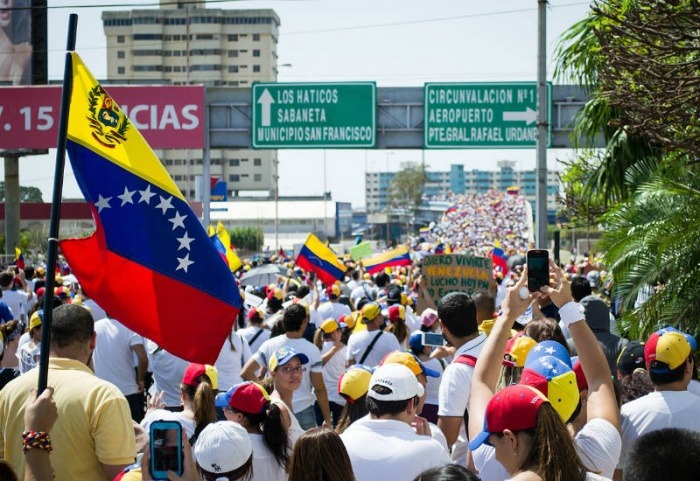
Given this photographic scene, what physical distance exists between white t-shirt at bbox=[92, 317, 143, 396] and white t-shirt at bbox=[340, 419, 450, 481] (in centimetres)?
525

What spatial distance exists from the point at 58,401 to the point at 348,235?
146999mm

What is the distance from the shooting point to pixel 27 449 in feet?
14.5

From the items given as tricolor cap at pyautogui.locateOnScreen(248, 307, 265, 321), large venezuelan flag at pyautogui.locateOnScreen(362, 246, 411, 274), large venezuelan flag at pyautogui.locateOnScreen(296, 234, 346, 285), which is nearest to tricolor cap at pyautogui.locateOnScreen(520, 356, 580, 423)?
tricolor cap at pyautogui.locateOnScreen(248, 307, 265, 321)

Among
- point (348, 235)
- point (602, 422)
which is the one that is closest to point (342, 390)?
point (602, 422)

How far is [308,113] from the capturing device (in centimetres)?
2280

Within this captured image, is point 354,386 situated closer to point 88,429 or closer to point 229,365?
point 88,429

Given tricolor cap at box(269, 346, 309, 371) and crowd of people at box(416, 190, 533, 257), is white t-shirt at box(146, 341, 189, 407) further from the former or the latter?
crowd of people at box(416, 190, 533, 257)

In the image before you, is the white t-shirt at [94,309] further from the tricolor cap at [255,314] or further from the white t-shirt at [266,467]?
the white t-shirt at [266,467]

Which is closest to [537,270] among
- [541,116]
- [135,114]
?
[541,116]

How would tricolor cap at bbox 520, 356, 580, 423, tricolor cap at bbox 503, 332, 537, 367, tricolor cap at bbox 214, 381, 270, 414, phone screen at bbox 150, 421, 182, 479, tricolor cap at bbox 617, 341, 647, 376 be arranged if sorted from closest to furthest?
phone screen at bbox 150, 421, 182, 479 → tricolor cap at bbox 520, 356, 580, 423 → tricolor cap at bbox 214, 381, 270, 414 → tricolor cap at bbox 503, 332, 537, 367 → tricolor cap at bbox 617, 341, 647, 376

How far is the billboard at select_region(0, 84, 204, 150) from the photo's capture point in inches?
907

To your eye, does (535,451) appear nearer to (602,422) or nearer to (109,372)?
(602,422)

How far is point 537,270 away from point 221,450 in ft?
5.50

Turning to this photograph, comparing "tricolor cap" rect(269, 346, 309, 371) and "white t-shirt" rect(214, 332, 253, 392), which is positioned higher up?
"tricolor cap" rect(269, 346, 309, 371)
